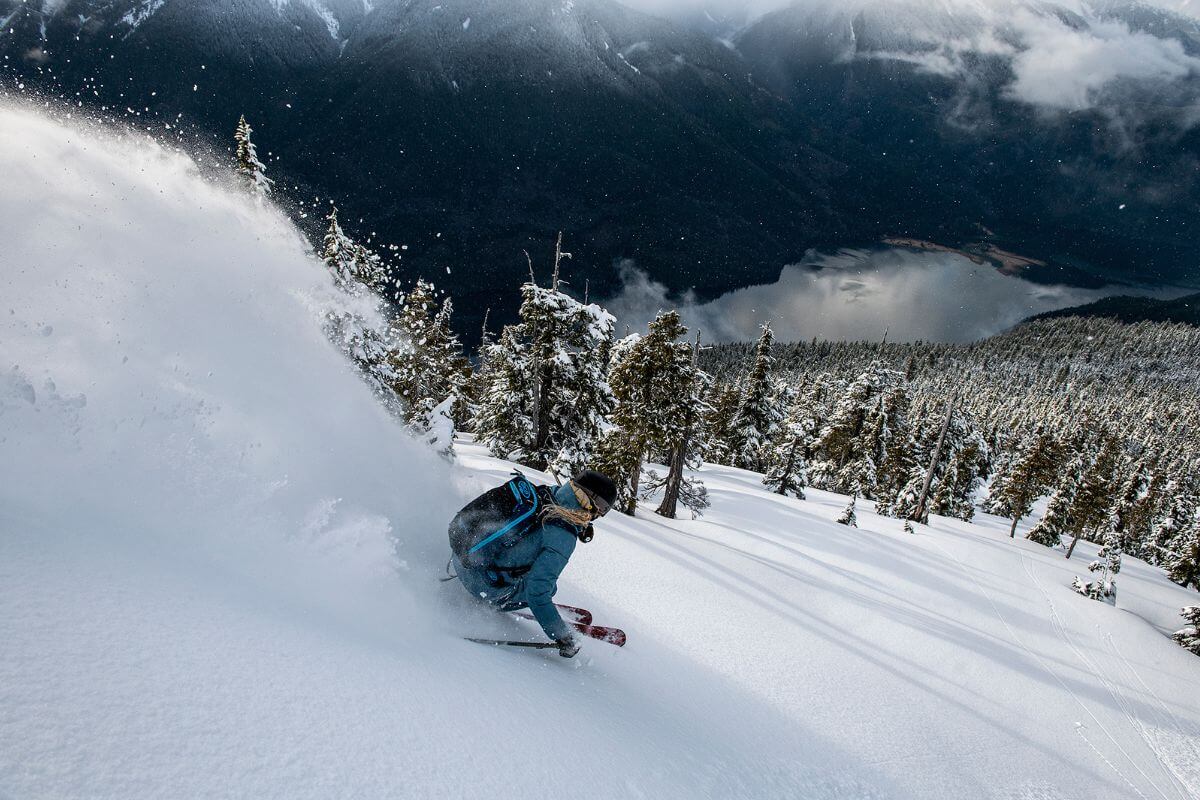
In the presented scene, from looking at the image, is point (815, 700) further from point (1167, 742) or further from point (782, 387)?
point (782, 387)

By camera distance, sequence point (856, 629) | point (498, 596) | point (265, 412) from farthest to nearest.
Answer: point (856, 629) → point (265, 412) → point (498, 596)

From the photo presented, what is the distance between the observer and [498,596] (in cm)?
430

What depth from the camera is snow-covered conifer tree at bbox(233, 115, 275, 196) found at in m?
20.9

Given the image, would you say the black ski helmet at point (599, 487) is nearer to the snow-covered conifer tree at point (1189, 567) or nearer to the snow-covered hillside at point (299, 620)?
the snow-covered hillside at point (299, 620)

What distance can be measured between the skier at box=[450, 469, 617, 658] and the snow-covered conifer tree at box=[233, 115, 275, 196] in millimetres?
22478

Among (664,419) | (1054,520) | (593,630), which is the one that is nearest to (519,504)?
(593,630)

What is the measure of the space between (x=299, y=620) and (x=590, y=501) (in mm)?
1978

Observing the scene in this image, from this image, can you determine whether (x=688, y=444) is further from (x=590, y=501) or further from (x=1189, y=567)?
(x=1189, y=567)

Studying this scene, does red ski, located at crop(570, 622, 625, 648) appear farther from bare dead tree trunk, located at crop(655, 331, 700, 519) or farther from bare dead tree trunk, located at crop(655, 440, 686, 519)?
bare dead tree trunk, located at crop(655, 440, 686, 519)

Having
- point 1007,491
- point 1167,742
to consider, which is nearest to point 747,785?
point 1167,742

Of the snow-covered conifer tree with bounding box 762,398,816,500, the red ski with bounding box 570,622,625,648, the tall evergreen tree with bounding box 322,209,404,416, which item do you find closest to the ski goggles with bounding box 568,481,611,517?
the red ski with bounding box 570,622,625,648

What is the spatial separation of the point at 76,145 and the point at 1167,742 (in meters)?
16.5

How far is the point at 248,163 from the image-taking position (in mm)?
21766

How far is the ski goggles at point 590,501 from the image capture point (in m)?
3.99
